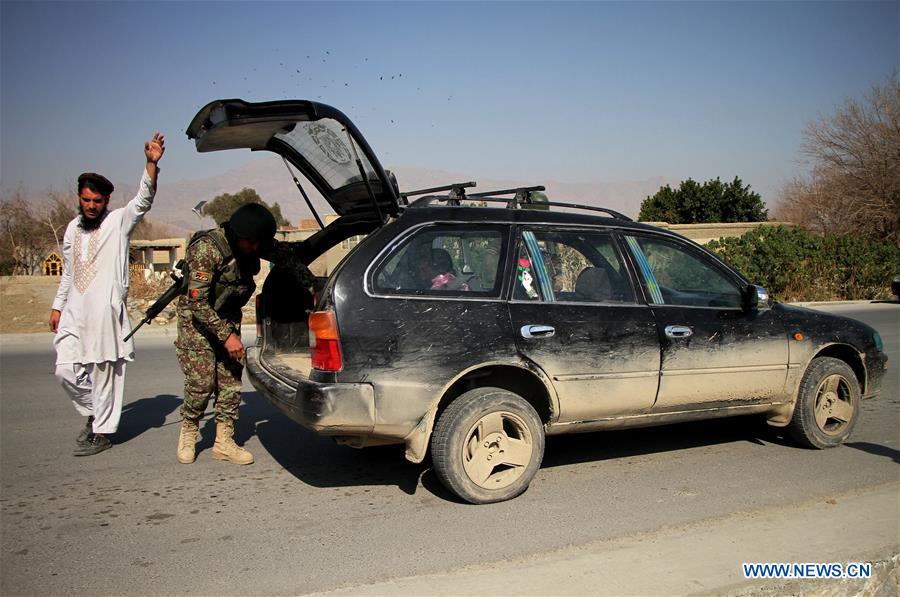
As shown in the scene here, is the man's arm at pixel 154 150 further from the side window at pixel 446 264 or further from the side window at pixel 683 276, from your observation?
the side window at pixel 683 276

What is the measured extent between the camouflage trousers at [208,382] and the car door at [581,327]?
2177mm

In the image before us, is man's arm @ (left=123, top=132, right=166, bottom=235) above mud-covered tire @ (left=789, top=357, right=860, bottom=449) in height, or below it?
above

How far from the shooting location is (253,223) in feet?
15.6

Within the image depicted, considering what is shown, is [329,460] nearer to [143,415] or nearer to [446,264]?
[446,264]

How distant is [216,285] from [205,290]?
0.77ft

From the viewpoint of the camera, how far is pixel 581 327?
4.64 m

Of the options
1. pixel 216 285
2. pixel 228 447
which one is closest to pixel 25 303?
pixel 228 447

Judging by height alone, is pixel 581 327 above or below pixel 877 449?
above

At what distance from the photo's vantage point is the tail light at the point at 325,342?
4113mm

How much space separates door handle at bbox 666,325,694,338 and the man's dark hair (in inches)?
162

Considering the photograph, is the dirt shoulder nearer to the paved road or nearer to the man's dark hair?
the paved road

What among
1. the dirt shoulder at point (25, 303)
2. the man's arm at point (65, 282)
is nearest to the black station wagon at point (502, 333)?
the man's arm at point (65, 282)

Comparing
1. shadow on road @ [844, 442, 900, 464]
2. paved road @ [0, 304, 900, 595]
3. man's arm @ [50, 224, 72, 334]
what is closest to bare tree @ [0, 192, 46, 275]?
paved road @ [0, 304, 900, 595]

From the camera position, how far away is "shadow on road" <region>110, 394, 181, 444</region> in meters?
6.11
